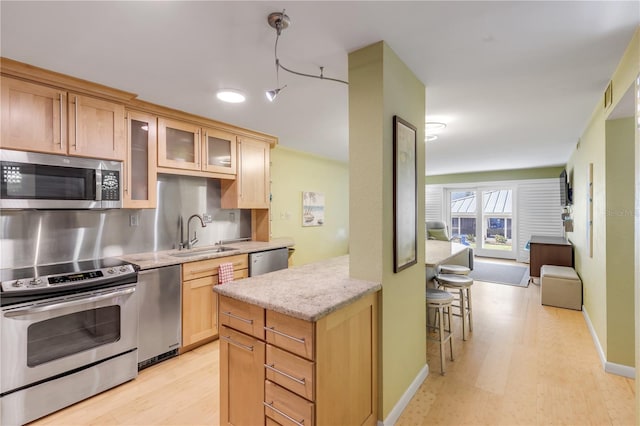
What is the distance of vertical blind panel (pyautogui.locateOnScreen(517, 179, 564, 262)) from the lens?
6984mm

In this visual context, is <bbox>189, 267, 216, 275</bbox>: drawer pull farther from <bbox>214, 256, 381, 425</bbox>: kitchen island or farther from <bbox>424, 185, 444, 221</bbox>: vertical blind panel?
<bbox>424, 185, 444, 221</bbox>: vertical blind panel

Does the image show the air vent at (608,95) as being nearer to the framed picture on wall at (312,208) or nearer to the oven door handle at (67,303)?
the framed picture on wall at (312,208)

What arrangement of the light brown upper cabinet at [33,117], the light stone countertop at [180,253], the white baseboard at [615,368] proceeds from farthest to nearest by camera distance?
the light stone countertop at [180,253], the white baseboard at [615,368], the light brown upper cabinet at [33,117]

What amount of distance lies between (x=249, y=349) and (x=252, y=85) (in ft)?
6.29

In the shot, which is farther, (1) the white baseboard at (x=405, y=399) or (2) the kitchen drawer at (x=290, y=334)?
(1) the white baseboard at (x=405, y=399)

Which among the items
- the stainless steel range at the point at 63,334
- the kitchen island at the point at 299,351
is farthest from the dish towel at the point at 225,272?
the kitchen island at the point at 299,351

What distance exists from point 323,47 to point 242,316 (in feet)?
5.44

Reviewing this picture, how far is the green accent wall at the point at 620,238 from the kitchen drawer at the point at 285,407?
2.74 m

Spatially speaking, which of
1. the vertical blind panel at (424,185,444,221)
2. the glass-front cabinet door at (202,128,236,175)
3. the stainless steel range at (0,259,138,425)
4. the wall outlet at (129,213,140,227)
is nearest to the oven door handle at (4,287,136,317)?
the stainless steel range at (0,259,138,425)

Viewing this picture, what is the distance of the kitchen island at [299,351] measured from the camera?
4.47ft

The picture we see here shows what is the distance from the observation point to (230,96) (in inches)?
98.3

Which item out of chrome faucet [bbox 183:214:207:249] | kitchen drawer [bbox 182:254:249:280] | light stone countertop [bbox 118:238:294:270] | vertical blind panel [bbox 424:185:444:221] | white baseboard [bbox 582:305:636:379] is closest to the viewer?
white baseboard [bbox 582:305:636:379]

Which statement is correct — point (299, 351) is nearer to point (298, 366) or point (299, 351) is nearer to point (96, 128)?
point (298, 366)


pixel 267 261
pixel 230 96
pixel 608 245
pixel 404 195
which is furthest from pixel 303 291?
pixel 608 245
